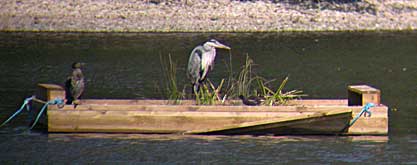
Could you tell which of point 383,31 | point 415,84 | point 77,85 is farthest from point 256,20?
point 77,85

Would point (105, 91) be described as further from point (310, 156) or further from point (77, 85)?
point (310, 156)

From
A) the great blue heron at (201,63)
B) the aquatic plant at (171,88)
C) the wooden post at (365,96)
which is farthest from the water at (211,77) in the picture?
the great blue heron at (201,63)

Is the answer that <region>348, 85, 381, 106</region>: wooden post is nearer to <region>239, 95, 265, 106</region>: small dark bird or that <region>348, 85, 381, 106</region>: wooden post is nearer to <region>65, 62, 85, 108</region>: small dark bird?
<region>239, 95, 265, 106</region>: small dark bird

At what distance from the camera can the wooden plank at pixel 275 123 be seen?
17.4m

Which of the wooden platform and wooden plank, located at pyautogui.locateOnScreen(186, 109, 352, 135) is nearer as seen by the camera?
wooden plank, located at pyautogui.locateOnScreen(186, 109, 352, 135)

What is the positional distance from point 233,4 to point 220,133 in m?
21.5

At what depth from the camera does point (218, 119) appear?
17.6 m

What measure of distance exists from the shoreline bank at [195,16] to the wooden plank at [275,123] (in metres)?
19.6

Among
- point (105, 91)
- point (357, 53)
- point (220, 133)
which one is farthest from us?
point (357, 53)

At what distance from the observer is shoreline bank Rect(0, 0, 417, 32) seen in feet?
123

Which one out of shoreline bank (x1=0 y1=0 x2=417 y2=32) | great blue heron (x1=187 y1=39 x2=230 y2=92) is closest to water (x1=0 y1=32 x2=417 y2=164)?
shoreline bank (x1=0 y1=0 x2=417 y2=32)

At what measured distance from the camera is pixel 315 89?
2420 cm

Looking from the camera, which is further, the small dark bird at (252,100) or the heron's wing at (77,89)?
the small dark bird at (252,100)

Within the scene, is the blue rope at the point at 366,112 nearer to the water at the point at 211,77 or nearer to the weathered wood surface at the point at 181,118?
the weathered wood surface at the point at 181,118
